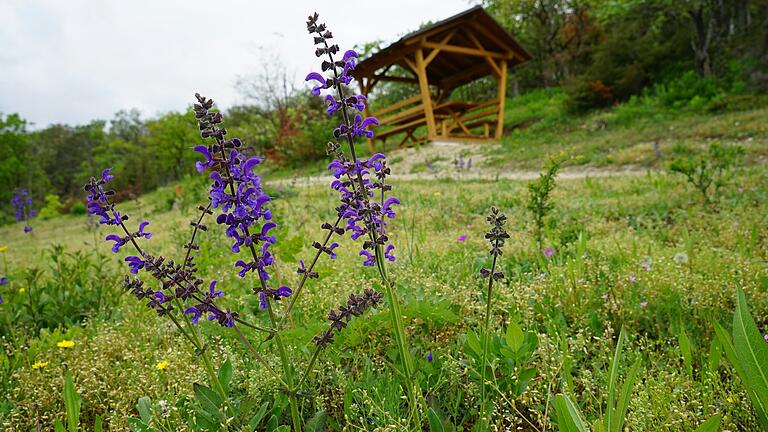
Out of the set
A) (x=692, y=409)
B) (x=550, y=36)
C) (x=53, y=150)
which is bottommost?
(x=692, y=409)

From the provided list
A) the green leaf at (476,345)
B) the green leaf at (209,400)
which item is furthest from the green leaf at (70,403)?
the green leaf at (476,345)

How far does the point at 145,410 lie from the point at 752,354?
1805 mm

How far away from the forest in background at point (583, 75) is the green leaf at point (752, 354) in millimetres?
1445

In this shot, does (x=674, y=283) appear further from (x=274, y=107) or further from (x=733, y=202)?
(x=274, y=107)

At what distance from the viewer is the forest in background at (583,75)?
13.8m

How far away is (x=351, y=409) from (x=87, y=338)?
1651 millimetres

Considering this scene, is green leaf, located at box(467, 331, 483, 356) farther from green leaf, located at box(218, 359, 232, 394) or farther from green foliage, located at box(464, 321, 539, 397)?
green leaf, located at box(218, 359, 232, 394)

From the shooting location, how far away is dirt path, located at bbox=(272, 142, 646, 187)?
915 cm

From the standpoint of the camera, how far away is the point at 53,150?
5278cm

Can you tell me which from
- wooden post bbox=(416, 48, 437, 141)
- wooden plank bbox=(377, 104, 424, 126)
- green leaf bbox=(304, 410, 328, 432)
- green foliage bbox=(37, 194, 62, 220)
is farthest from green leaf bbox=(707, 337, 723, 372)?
green foliage bbox=(37, 194, 62, 220)

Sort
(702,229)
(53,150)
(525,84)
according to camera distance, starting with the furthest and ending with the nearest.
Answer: (53,150) → (525,84) → (702,229)

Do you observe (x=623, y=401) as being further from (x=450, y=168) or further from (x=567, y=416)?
(x=450, y=168)

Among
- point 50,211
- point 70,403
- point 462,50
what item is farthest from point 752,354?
point 50,211

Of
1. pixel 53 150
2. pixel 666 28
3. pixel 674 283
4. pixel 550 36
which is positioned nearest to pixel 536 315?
pixel 674 283
